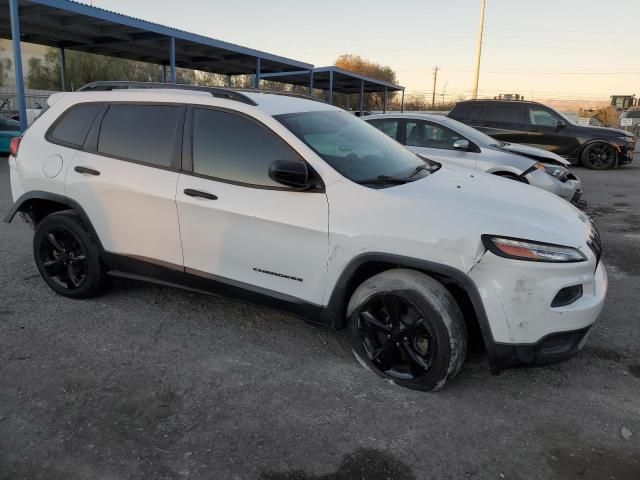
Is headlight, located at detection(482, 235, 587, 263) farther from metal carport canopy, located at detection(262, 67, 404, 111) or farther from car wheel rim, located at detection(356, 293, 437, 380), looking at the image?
metal carport canopy, located at detection(262, 67, 404, 111)

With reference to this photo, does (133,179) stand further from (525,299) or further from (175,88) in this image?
(525,299)

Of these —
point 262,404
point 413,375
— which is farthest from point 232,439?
point 413,375

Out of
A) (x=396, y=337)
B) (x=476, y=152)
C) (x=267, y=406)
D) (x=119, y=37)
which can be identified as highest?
(x=119, y=37)

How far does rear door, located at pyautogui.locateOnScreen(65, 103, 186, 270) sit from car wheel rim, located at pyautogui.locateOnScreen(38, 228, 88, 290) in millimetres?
349

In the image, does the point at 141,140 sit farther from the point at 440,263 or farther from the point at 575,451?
the point at 575,451

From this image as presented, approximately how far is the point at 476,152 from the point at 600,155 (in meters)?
8.80

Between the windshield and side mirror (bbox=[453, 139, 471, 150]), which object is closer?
the windshield

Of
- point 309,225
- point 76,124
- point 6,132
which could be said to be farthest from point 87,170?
point 6,132

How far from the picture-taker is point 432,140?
767 centimetres

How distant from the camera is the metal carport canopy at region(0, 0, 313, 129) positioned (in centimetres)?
1348

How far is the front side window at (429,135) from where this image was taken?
7.56m

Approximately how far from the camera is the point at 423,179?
11.2 ft

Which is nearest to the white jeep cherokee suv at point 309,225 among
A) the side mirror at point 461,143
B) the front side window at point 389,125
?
the side mirror at point 461,143

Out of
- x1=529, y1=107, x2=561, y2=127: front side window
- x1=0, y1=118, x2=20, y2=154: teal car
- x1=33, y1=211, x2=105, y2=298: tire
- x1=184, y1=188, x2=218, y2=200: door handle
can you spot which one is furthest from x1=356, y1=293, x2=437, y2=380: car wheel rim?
x1=0, y1=118, x2=20, y2=154: teal car
